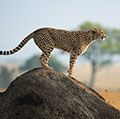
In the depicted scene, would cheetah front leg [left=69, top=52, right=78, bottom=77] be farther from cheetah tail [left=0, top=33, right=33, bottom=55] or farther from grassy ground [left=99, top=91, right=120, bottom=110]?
grassy ground [left=99, top=91, right=120, bottom=110]

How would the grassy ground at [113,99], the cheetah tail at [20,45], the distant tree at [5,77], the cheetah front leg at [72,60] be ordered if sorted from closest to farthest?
the cheetah tail at [20,45] < the cheetah front leg at [72,60] < the grassy ground at [113,99] < the distant tree at [5,77]

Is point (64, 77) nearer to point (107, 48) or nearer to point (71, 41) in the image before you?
point (71, 41)

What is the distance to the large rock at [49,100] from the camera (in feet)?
34.8

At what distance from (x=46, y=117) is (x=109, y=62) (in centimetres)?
6774

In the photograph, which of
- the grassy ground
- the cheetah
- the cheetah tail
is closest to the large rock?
the cheetah

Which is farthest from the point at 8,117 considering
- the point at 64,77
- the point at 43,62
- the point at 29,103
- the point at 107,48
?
the point at 107,48

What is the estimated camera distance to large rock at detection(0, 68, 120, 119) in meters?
10.6

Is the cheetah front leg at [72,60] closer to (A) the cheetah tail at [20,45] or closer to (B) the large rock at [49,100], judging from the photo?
(A) the cheetah tail at [20,45]

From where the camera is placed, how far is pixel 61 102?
10.7 metres

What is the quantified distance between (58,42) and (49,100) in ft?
8.33

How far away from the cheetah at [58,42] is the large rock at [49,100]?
1.25 m

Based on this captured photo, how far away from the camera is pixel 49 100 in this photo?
10.7m

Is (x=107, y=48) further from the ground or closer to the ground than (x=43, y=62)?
closer to the ground

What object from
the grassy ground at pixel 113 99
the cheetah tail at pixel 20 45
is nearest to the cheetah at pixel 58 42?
the cheetah tail at pixel 20 45
